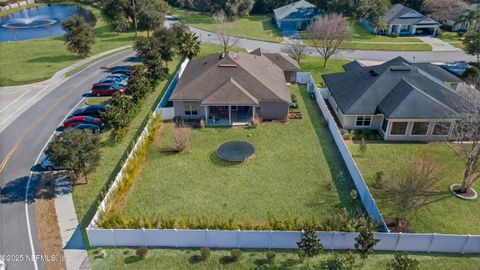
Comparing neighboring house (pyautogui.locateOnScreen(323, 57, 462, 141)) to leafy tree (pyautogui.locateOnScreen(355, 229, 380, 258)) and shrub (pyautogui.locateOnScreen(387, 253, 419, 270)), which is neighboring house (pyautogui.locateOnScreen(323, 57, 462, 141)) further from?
shrub (pyautogui.locateOnScreen(387, 253, 419, 270))

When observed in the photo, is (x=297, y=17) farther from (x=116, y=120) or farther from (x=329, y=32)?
(x=116, y=120)

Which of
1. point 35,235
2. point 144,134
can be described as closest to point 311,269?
point 35,235

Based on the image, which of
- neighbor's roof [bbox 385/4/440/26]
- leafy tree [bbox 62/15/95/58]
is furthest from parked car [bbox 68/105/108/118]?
neighbor's roof [bbox 385/4/440/26]

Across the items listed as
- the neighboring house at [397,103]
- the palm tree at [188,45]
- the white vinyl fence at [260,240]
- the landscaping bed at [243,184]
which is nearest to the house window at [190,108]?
the landscaping bed at [243,184]

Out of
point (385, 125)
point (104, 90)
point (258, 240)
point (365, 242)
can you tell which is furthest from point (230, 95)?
point (365, 242)

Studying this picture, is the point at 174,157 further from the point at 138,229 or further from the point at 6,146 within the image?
the point at 6,146

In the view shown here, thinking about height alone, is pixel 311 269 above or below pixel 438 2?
below
